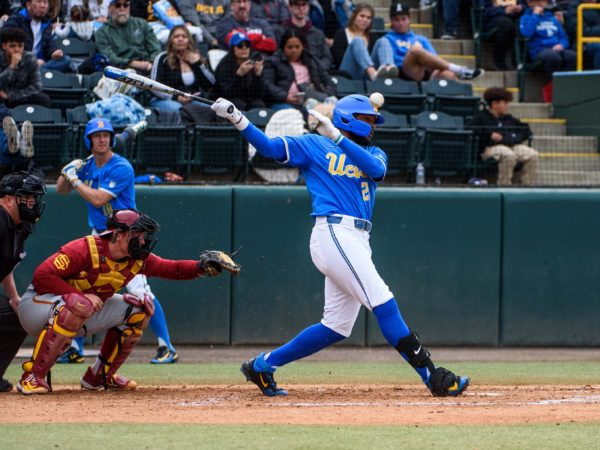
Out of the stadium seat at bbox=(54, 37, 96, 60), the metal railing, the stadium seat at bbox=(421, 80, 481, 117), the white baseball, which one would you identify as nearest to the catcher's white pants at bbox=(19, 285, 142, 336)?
the white baseball

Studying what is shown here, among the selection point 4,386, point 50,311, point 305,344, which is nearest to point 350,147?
point 305,344

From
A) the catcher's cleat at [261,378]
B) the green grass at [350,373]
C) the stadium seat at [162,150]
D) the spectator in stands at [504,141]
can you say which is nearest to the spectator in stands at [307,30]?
the spectator in stands at [504,141]

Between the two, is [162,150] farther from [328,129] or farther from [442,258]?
[328,129]

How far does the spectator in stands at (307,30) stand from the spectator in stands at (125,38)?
158 centimetres

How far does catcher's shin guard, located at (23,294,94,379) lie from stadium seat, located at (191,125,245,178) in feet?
13.0

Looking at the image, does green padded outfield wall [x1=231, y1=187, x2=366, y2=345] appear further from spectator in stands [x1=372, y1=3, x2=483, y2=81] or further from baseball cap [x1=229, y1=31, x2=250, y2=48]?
spectator in stands [x1=372, y1=3, x2=483, y2=81]

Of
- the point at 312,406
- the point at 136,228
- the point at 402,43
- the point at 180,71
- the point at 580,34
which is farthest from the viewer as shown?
the point at 580,34

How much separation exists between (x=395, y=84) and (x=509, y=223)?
2.55 m

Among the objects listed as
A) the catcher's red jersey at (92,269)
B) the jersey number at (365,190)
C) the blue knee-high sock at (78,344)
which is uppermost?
the jersey number at (365,190)

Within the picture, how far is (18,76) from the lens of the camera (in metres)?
10.3

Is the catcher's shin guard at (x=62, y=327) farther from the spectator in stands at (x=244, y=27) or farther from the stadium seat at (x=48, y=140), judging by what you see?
the spectator in stands at (x=244, y=27)

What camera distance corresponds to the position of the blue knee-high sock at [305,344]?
6.54 metres

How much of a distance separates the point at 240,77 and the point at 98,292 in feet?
16.0

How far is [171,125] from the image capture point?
10234mm
